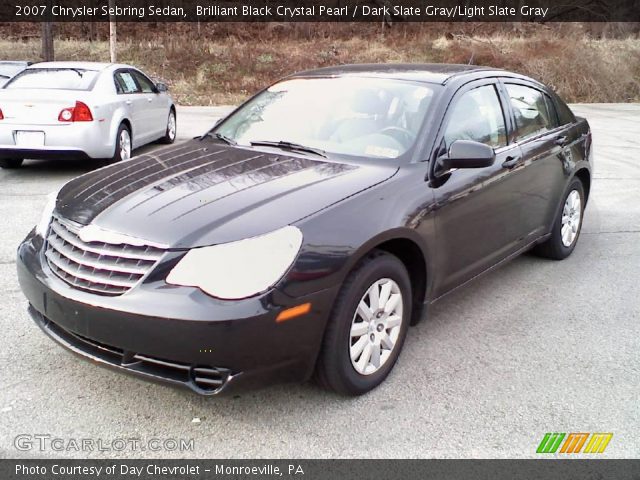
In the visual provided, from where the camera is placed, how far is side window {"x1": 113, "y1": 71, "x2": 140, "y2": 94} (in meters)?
8.89

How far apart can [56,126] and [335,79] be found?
4886mm

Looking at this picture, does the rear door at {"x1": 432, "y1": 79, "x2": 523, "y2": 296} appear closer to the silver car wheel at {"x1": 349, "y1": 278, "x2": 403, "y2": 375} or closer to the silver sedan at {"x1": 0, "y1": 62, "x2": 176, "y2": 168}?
the silver car wheel at {"x1": 349, "y1": 278, "x2": 403, "y2": 375}

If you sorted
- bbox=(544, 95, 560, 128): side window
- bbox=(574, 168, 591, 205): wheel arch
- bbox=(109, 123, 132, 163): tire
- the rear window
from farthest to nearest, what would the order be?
bbox=(109, 123, 132, 163): tire, the rear window, bbox=(574, 168, 591, 205): wheel arch, bbox=(544, 95, 560, 128): side window

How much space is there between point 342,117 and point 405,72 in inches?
25.1

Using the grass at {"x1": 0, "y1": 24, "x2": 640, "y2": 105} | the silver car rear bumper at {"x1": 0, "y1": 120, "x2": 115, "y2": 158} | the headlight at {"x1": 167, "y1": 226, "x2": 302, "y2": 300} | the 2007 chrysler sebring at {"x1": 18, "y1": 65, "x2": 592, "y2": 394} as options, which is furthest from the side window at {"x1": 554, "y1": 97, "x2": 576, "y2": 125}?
the grass at {"x1": 0, "y1": 24, "x2": 640, "y2": 105}

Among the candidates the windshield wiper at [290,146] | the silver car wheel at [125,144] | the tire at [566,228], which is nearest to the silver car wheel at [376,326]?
the windshield wiper at [290,146]

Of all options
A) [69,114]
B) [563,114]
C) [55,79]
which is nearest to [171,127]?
[55,79]

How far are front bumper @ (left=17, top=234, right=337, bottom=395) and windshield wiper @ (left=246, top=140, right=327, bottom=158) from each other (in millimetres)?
1182

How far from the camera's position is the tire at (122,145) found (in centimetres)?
834

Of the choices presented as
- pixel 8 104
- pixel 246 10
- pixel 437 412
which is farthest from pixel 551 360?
pixel 246 10

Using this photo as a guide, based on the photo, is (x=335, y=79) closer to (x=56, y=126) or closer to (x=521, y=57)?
(x=56, y=126)

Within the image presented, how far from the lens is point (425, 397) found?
10.1ft

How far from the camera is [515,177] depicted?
414cm
